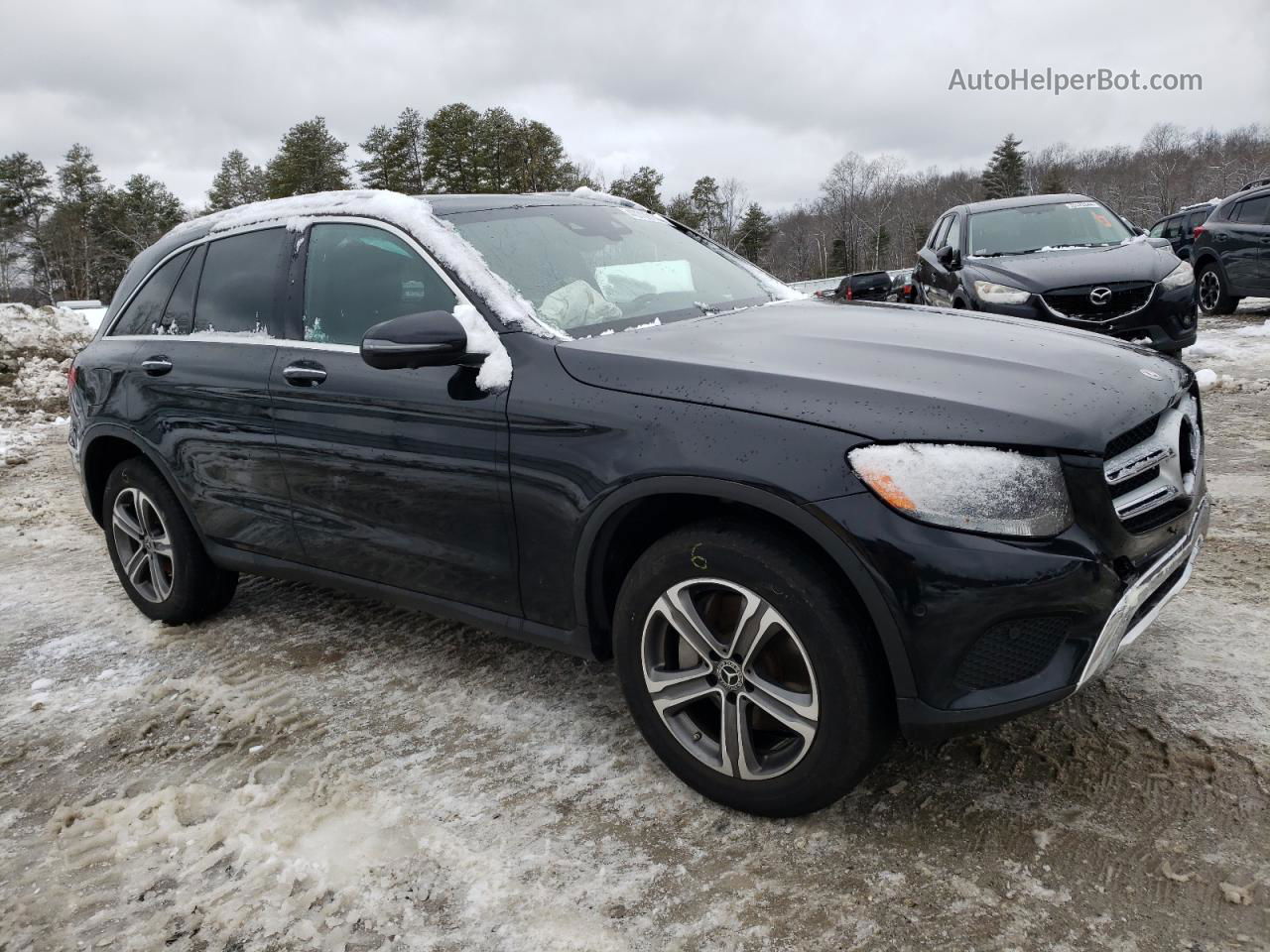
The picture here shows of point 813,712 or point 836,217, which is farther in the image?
point 836,217

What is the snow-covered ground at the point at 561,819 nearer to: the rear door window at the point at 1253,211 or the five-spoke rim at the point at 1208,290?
the rear door window at the point at 1253,211

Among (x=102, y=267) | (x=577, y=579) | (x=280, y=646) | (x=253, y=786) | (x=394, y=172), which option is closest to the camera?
(x=577, y=579)

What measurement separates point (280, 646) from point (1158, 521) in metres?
3.32

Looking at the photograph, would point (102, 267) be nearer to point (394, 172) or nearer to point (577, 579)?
point (394, 172)

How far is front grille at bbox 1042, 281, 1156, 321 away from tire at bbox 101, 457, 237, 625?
19.8 feet

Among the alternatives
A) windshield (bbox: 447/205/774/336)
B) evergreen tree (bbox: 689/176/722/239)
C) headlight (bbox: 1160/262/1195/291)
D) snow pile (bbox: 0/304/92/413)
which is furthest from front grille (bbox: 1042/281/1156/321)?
evergreen tree (bbox: 689/176/722/239)

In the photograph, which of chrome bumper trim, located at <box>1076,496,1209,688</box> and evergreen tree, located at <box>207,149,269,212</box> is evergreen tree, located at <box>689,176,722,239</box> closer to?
evergreen tree, located at <box>207,149,269,212</box>

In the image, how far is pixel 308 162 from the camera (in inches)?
2053

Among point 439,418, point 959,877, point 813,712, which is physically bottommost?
point 959,877

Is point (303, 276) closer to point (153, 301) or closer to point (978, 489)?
point (153, 301)

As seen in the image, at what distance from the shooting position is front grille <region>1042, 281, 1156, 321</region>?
279 inches

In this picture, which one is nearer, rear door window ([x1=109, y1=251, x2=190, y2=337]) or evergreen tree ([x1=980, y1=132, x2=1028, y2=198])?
rear door window ([x1=109, y1=251, x2=190, y2=337])

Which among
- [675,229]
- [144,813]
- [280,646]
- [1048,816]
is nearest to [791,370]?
[1048,816]

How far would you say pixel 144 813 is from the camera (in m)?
2.84
